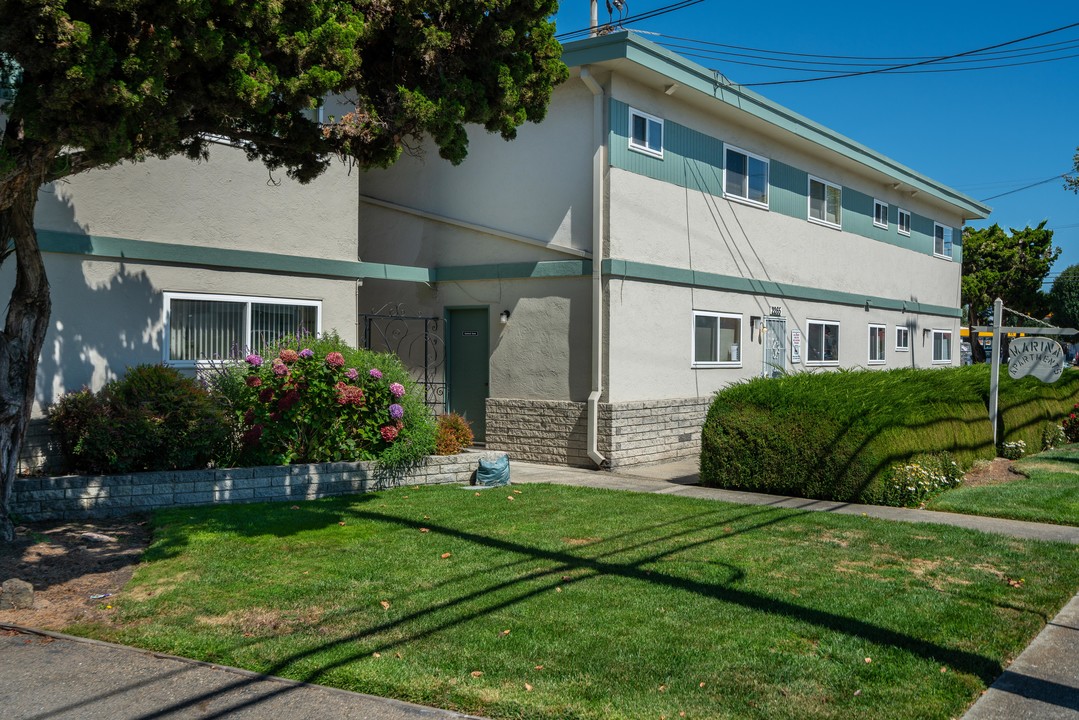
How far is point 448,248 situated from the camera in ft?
53.4

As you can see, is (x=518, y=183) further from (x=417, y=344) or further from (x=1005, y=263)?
(x=1005, y=263)

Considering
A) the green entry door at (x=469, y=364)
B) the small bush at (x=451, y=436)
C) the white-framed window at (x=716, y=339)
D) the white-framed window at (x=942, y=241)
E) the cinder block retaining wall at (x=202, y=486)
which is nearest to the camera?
the cinder block retaining wall at (x=202, y=486)

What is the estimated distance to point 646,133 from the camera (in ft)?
50.0

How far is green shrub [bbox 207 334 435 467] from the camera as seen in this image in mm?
10891

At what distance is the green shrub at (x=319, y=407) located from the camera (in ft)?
35.7

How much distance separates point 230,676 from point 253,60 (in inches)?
181

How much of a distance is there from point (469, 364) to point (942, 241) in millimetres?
18294

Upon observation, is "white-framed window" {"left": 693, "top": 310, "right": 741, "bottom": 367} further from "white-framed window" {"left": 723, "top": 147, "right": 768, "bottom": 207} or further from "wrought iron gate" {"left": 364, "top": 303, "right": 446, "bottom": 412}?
"wrought iron gate" {"left": 364, "top": 303, "right": 446, "bottom": 412}

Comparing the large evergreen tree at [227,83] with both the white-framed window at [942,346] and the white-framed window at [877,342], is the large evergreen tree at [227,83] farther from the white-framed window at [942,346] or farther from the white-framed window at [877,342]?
the white-framed window at [942,346]

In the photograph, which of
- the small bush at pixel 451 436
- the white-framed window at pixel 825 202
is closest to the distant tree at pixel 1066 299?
the white-framed window at pixel 825 202

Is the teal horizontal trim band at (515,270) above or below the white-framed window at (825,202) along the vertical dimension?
below

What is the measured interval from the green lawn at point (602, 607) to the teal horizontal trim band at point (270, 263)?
346 cm

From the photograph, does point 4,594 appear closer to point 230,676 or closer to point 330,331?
point 230,676

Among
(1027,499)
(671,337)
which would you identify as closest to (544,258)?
(671,337)
